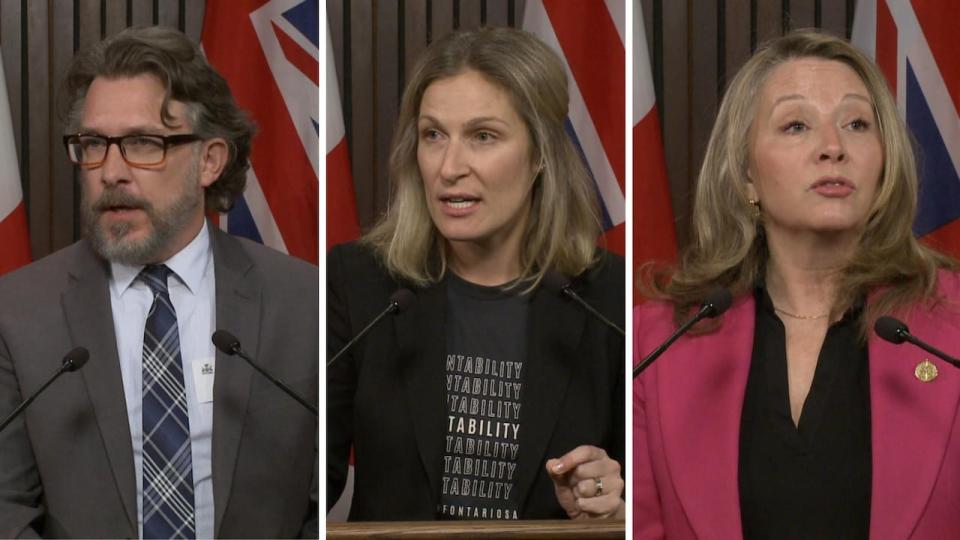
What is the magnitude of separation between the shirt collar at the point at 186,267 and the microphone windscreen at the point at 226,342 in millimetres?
116

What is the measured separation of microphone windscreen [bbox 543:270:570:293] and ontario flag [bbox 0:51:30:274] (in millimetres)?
737

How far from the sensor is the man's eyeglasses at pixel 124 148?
1.51 m

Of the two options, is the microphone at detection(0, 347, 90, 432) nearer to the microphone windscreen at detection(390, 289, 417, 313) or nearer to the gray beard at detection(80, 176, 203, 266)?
the gray beard at detection(80, 176, 203, 266)

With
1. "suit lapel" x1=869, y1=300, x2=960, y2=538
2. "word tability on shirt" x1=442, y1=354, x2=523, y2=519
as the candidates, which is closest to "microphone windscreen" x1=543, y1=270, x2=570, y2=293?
"word tability on shirt" x1=442, y1=354, x2=523, y2=519

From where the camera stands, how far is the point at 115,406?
4.87 ft

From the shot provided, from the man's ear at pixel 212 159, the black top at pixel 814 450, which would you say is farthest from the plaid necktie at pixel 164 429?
the black top at pixel 814 450

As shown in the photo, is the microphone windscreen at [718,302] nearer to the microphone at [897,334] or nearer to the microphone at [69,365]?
the microphone at [897,334]

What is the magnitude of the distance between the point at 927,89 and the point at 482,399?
0.75 meters

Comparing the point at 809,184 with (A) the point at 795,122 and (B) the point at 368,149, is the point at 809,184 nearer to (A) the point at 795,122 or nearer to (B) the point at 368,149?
(A) the point at 795,122

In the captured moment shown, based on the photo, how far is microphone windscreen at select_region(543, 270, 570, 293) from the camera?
146 cm

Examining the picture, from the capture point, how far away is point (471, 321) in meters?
1.51

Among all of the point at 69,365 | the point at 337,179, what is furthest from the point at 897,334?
the point at 69,365

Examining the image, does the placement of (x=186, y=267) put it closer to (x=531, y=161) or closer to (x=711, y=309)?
(x=531, y=161)

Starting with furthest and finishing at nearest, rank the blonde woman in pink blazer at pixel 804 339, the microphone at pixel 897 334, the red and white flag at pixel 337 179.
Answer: the red and white flag at pixel 337 179, the blonde woman in pink blazer at pixel 804 339, the microphone at pixel 897 334
